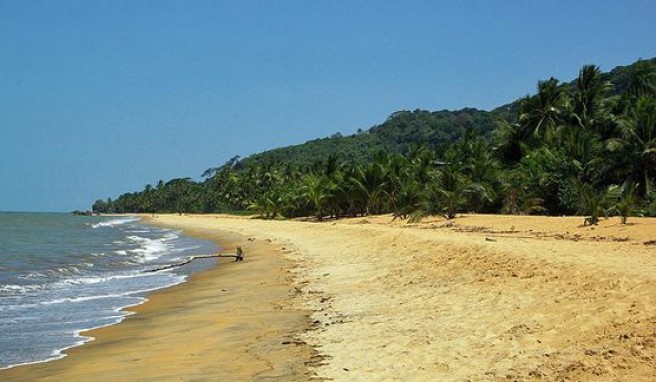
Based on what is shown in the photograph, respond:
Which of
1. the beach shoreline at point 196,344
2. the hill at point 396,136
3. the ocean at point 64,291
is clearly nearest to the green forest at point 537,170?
the beach shoreline at point 196,344

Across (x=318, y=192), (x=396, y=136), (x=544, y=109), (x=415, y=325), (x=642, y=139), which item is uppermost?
(x=396, y=136)

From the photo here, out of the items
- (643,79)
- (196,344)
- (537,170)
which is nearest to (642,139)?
(537,170)

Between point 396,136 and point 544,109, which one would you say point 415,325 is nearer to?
point 544,109

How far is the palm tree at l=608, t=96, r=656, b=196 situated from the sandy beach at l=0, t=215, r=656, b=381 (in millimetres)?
18655

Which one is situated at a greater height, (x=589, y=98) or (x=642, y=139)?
(x=589, y=98)

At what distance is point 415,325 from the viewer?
915 centimetres

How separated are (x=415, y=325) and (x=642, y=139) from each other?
2944cm

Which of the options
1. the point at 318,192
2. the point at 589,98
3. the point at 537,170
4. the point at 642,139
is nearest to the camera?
the point at 642,139

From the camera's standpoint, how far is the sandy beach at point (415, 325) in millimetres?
6754

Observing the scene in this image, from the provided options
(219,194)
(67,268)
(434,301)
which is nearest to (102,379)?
(434,301)

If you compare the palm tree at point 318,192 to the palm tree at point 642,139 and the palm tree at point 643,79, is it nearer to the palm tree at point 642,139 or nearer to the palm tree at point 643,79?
Answer: the palm tree at point 642,139

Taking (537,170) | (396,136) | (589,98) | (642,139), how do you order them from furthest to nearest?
1. (396,136)
2. (589,98)
3. (537,170)
4. (642,139)

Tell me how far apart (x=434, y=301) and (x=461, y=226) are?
20979 millimetres

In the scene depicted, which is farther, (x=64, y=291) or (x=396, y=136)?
(x=396, y=136)
